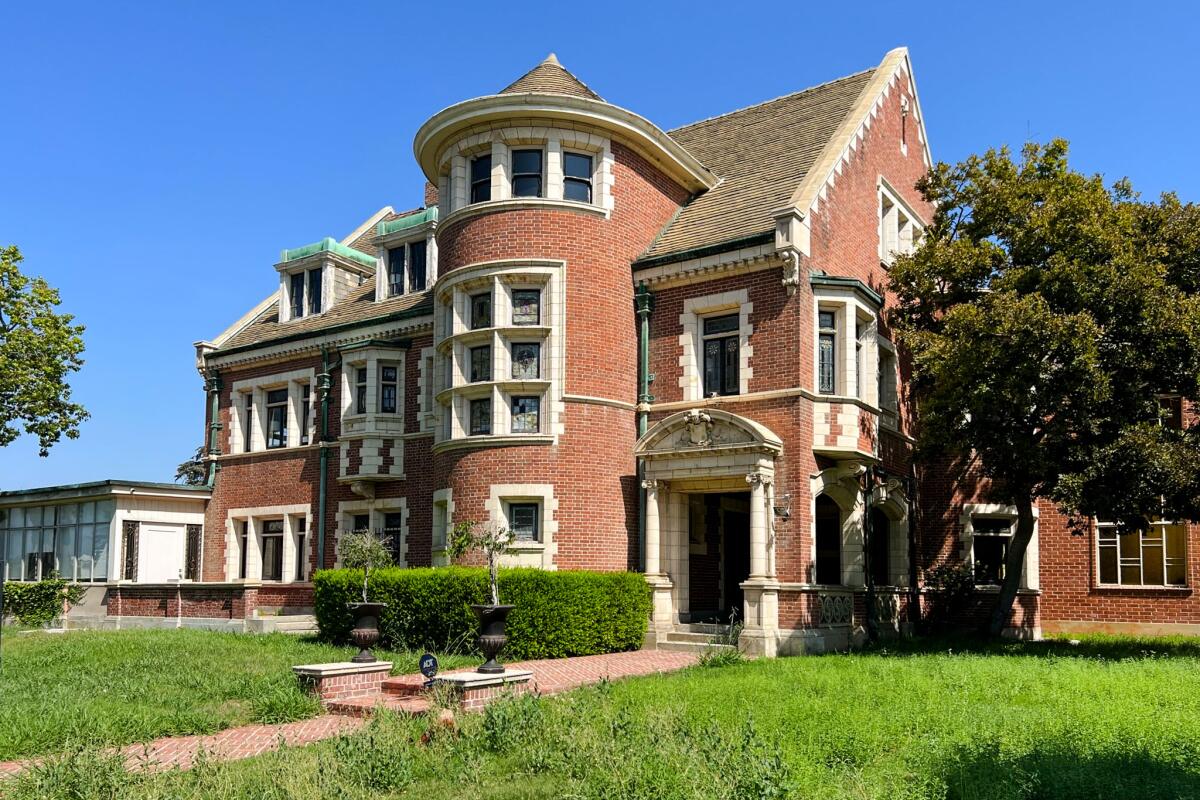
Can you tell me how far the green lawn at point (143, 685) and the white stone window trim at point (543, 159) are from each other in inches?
377

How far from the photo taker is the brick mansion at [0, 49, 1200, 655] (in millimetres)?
20562

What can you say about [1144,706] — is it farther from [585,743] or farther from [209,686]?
[209,686]

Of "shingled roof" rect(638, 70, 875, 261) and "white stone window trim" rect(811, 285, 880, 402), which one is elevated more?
"shingled roof" rect(638, 70, 875, 261)

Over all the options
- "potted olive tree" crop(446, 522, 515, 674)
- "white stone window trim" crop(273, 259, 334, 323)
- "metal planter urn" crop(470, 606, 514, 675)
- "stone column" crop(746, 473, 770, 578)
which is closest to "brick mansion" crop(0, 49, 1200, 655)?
Result: "stone column" crop(746, 473, 770, 578)

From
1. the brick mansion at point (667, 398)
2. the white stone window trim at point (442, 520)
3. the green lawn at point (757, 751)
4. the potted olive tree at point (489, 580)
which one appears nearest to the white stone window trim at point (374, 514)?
the brick mansion at point (667, 398)

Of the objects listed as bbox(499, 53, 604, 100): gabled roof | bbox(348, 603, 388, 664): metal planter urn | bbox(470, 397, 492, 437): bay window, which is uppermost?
bbox(499, 53, 604, 100): gabled roof

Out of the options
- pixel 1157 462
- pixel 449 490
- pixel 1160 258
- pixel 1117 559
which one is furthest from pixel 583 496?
pixel 1117 559

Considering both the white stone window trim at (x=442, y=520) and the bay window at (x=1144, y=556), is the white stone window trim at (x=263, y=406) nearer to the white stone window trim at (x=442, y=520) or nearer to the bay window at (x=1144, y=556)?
the white stone window trim at (x=442, y=520)

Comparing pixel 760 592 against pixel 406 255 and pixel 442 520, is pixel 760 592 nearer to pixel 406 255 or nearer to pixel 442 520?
pixel 442 520

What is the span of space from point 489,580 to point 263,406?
13.9 m

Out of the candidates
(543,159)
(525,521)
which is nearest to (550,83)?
(543,159)

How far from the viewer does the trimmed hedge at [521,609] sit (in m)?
18.8

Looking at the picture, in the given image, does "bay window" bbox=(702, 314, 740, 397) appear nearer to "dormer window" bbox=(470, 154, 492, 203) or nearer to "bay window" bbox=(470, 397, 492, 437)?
"bay window" bbox=(470, 397, 492, 437)

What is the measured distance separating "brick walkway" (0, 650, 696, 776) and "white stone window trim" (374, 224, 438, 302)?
1287cm
